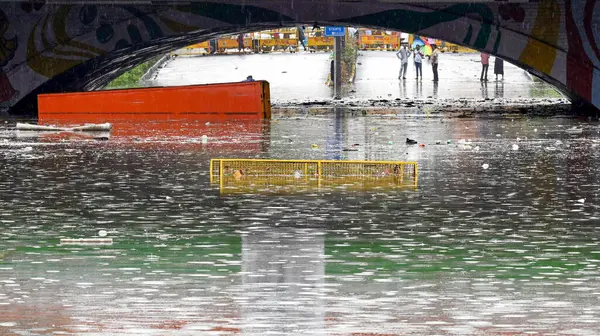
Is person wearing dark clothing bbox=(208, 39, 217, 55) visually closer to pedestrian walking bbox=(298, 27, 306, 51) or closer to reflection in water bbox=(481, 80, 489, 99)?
pedestrian walking bbox=(298, 27, 306, 51)

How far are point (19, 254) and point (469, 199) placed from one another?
5.96 meters

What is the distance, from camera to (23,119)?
3494 centimetres

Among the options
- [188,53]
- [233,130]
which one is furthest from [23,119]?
[188,53]

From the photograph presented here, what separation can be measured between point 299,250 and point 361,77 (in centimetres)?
4812

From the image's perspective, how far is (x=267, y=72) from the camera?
62.2 m

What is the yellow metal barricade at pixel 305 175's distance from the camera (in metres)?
17.4

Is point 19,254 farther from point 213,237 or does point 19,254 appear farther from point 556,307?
point 556,307

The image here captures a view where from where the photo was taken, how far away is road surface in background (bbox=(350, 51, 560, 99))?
160 ft

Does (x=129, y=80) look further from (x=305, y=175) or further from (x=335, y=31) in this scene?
(x=305, y=175)

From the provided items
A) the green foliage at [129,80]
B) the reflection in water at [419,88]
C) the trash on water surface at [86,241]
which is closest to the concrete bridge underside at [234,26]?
the reflection in water at [419,88]

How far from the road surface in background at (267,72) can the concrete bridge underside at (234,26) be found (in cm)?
571

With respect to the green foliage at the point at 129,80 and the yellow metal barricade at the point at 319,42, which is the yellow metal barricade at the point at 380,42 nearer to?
the yellow metal barricade at the point at 319,42

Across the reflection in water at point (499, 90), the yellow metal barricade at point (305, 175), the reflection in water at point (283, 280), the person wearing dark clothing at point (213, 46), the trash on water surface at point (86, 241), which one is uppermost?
the person wearing dark clothing at point (213, 46)

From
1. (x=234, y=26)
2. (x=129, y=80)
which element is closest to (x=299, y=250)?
(x=234, y=26)
